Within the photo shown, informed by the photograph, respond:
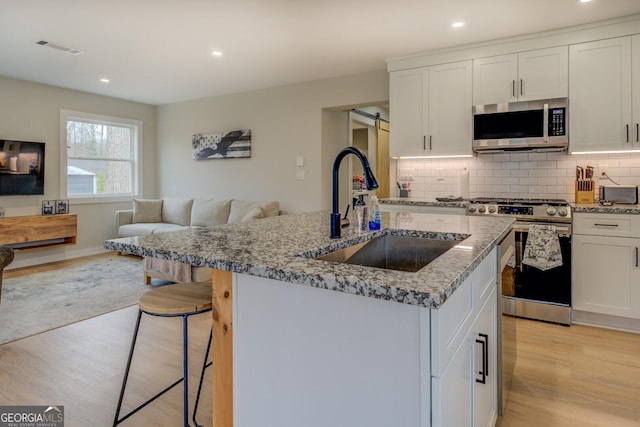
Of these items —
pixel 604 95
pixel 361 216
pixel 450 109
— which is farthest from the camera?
pixel 450 109

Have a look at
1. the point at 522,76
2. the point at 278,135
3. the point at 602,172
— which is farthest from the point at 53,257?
the point at 602,172

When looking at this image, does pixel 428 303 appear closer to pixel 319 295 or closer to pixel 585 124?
pixel 319 295

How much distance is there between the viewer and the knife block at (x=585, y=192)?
345cm

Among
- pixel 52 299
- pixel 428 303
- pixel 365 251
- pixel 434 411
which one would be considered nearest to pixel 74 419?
pixel 365 251

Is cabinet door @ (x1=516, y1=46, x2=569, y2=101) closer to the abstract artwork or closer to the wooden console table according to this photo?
the abstract artwork

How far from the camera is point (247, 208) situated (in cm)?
536

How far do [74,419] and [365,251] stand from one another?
165cm

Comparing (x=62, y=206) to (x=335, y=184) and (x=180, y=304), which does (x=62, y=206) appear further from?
(x=335, y=184)

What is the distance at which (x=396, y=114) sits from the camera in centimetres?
417

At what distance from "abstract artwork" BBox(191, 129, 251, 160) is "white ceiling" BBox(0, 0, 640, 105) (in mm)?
1079

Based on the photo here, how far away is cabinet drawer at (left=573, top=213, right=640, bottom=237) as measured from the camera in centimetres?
294

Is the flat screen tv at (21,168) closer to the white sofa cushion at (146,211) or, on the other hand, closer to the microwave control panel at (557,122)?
the white sofa cushion at (146,211)

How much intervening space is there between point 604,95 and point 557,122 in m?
0.40

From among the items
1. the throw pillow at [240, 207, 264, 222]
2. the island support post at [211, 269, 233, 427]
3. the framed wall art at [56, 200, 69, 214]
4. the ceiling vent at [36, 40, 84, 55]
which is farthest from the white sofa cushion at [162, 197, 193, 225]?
the island support post at [211, 269, 233, 427]
